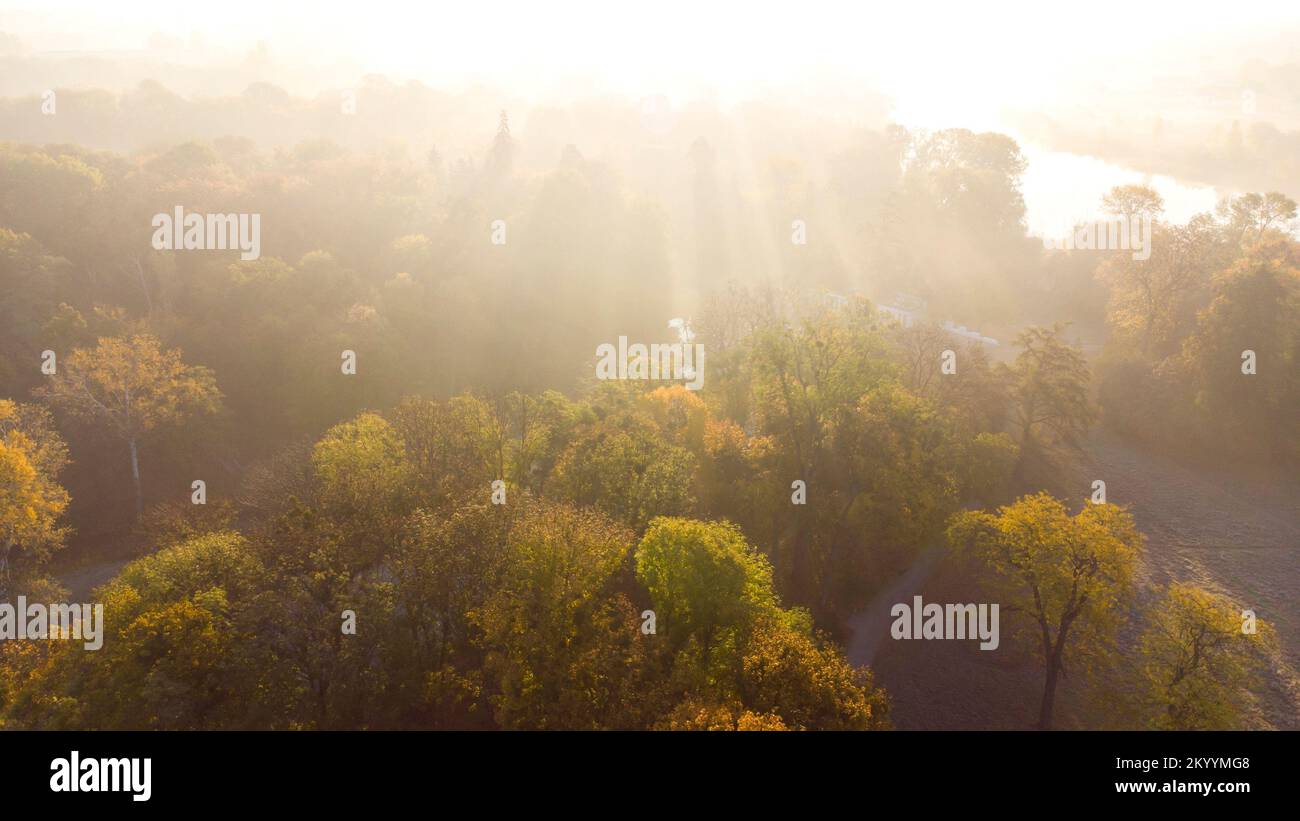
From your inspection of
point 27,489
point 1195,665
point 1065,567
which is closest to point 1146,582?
point 1195,665

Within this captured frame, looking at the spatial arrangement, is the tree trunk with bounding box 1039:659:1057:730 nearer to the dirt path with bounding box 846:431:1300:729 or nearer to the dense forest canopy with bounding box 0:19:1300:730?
the dense forest canopy with bounding box 0:19:1300:730

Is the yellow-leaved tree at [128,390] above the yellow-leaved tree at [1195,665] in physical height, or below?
above

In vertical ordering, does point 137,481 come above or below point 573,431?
below

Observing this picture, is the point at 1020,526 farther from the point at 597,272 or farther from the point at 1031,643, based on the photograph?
the point at 597,272

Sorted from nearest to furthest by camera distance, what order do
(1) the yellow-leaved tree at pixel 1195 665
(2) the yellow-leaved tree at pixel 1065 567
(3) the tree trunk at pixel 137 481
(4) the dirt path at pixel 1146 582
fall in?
(1) the yellow-leaved tree at pixel 1195 665
(2) the yellow-leaved tree at pixel 1065 567
(4) the dirt path at pixel 1146 582
(3) the tree trunk at pixel 137 481

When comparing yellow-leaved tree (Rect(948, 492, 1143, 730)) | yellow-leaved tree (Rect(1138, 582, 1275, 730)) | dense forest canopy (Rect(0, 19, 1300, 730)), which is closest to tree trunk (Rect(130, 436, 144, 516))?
dense forest canopy (Rect(0, 19, 1300, 730))

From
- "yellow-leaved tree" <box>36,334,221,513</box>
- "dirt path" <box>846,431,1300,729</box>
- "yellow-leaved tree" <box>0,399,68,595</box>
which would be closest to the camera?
"yellow-leaved tree" <box>0,399,68,595</box>

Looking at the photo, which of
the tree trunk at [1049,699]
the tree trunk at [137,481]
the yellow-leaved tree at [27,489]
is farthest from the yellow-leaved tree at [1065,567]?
the tree trunk at [137,481]

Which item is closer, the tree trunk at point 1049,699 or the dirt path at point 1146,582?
the tree trunk at point 1049,699

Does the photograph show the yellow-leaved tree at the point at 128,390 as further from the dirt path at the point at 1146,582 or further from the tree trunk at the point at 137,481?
the dirt path at the point at 1146,582

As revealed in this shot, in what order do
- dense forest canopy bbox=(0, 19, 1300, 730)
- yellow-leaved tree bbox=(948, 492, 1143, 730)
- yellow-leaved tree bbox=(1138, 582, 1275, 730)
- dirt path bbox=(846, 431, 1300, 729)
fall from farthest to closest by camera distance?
dirt path bbox=(846, 431, 1300, 729), yellow-leaved tree bbox=(948, 492, 1143, 730), yellow-leaved tree bbox=(1138, 582, 1275, 730), dense forest canopy bbox=(0, 19, 1300, 730)

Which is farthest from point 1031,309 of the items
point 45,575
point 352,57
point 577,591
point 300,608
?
point 352,57

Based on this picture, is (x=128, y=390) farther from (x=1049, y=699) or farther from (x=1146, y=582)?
(x=1146, y=582)
